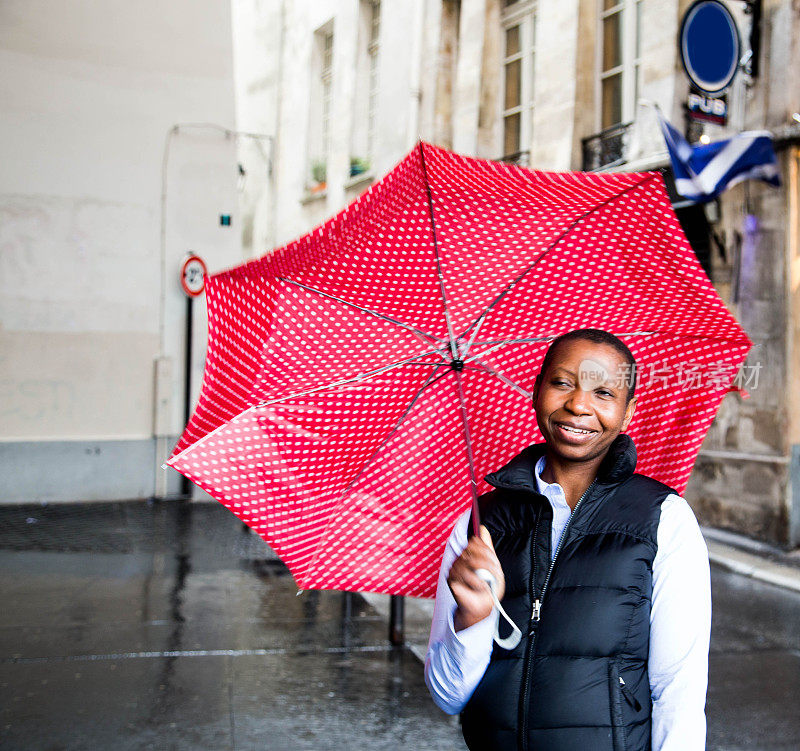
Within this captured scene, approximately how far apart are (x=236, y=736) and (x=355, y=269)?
95.3 inches

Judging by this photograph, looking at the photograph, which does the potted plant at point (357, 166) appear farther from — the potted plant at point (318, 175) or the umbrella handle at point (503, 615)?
the umbrella handle at point (503, 615)

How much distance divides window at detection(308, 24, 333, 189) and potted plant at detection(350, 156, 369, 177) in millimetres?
1675

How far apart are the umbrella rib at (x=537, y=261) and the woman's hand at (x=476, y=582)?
83 centimetres

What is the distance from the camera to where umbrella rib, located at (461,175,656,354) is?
101 inches

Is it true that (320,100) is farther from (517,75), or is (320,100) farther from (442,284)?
(442,284)

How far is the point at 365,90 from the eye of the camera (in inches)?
704

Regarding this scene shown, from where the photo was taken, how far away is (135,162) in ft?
36.0

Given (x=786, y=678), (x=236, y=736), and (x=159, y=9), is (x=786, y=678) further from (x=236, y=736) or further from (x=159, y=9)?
(x=159, y=9)

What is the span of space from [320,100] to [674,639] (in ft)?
62.5

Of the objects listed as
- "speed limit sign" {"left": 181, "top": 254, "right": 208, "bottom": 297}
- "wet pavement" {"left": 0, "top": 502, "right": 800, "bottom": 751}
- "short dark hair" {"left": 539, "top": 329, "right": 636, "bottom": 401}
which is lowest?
"wet pavement" {"left": 0, "top": 502, "right": 800, "bottom": 751}

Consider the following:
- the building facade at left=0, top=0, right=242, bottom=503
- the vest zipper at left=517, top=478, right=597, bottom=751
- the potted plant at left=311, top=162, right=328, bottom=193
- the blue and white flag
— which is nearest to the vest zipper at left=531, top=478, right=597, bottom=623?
the vest zipper at left=517, top=478, right=597, bottom=751

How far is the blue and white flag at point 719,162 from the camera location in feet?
27.7

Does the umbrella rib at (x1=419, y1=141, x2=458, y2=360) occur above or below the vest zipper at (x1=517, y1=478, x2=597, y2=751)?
above

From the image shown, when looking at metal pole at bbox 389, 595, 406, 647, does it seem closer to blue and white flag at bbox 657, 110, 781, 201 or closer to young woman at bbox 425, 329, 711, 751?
young woman at bbox 425, 329, 711, 751
